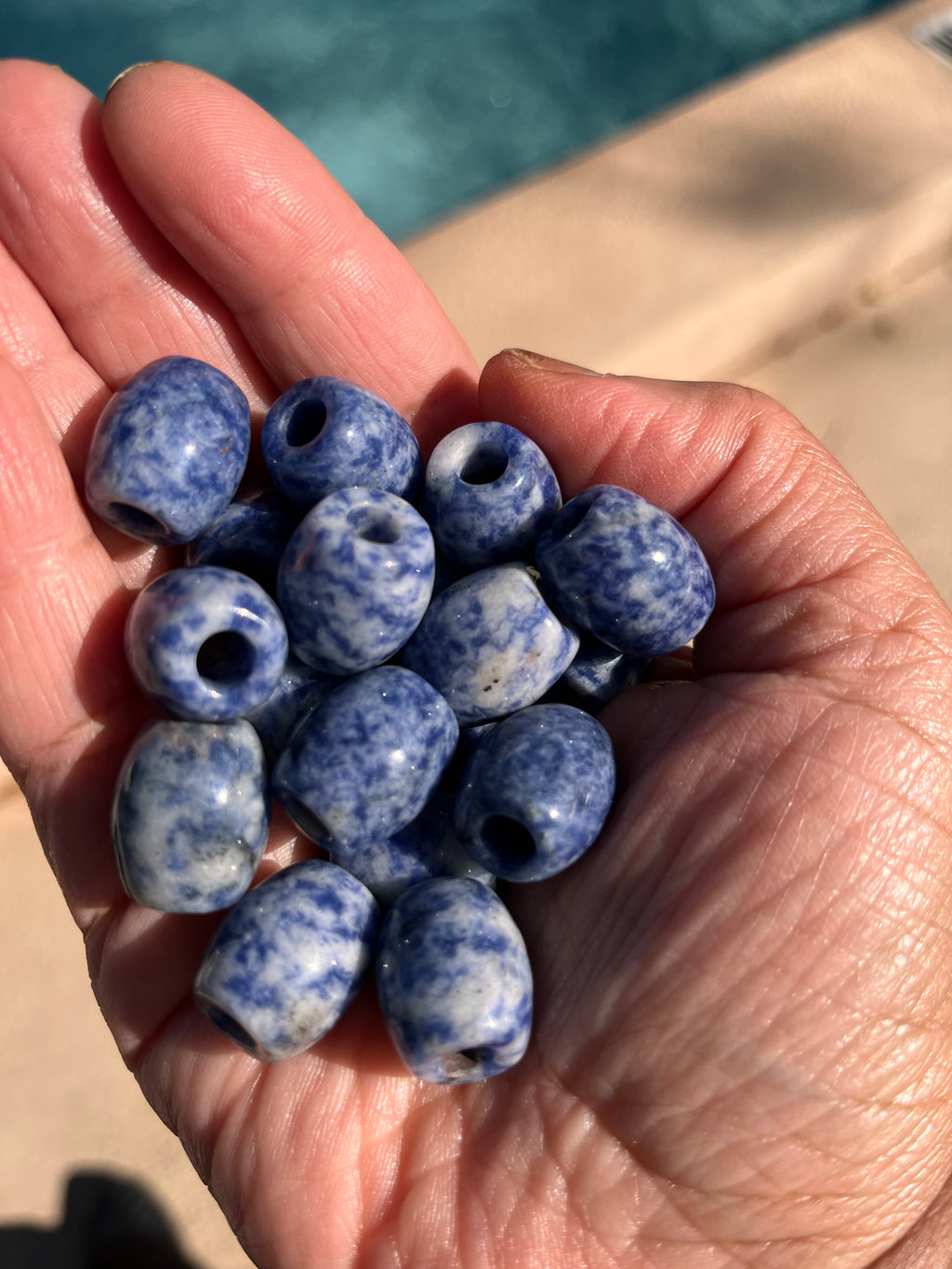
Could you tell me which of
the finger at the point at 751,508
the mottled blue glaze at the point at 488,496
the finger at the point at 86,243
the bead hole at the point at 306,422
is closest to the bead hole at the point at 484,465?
the mottled blue glaze at the point at 488,496

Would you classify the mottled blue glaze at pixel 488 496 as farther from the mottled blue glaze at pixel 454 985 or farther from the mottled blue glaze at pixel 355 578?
the mottled blue glaze at pixel 454 985

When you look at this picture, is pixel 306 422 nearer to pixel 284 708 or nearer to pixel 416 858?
pixel 284 708

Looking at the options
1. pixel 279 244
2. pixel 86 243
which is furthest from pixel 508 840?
pixel 86 243

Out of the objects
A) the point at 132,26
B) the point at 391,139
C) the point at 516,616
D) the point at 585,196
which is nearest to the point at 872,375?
the point at 585,196

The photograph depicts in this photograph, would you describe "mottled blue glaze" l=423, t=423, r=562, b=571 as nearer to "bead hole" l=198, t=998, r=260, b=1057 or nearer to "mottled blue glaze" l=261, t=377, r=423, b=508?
"mottled blue glaze" l=261, t=377, r=423, b=508

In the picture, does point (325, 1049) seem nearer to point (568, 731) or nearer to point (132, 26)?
point (568, 731)

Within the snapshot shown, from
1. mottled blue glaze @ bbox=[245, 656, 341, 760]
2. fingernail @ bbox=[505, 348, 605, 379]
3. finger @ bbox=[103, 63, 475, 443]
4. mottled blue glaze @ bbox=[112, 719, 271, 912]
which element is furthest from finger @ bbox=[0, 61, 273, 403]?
mottled blue glaze @ bbox=[112, 719, 271, 912]
